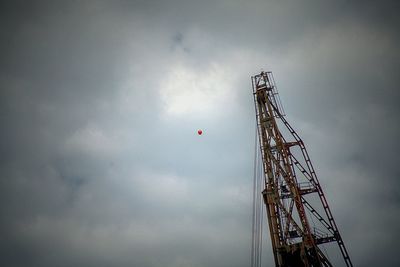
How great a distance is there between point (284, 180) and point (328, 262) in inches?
229

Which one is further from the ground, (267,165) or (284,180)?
(267,165)

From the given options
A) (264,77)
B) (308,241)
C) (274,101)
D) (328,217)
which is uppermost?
(264,77)

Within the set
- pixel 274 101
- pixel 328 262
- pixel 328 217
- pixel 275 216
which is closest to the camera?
pixel 328 262

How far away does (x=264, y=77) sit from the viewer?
75.5 feet

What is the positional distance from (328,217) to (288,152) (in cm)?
522

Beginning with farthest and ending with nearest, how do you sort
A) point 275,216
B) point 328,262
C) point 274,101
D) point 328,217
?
point 274,101
point 275,216
point 328,217
point 328,262

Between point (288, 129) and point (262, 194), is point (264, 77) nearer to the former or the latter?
point (288, 129)

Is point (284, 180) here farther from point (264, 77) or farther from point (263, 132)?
point (264, 77)

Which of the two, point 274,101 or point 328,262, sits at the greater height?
point 274,101

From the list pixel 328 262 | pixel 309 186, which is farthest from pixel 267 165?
pixel 328 262

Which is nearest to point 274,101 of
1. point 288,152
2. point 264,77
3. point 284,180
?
point 264,77

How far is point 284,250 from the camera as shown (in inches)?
691

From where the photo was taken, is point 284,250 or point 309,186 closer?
point 284,250

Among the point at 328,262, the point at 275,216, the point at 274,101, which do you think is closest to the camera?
the point at 328,262
